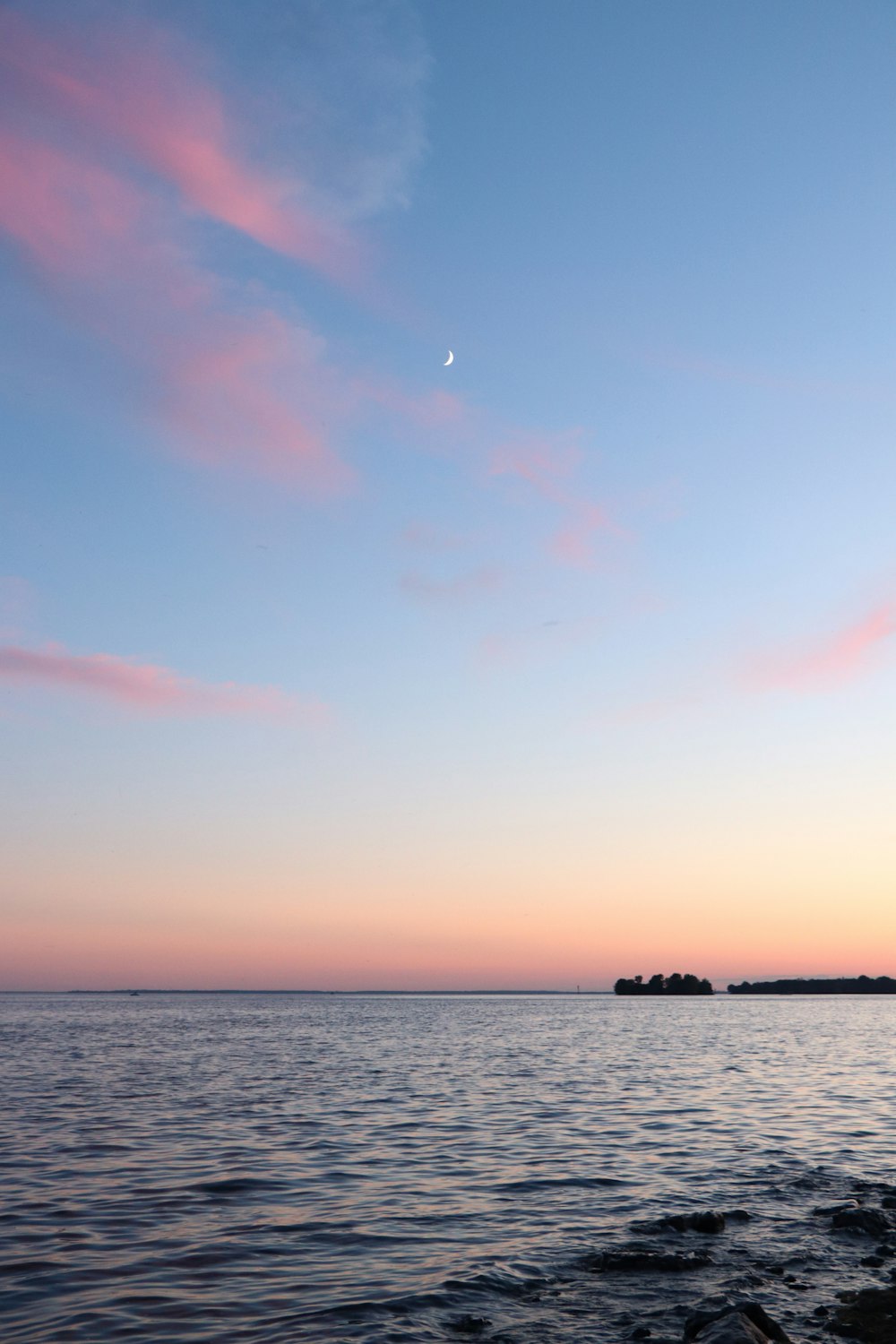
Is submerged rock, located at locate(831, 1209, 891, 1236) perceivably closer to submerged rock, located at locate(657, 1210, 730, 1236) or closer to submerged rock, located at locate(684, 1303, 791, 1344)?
submerged rock, located at locate(657, 1210, 730, 1236)

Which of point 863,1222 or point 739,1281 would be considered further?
point 863,1222

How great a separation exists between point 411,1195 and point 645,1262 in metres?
7.50

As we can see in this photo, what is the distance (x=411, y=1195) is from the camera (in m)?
24.5

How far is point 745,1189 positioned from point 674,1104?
1691 cm

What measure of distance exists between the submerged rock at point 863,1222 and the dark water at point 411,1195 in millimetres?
411

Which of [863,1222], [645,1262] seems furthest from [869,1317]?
[863,1222]

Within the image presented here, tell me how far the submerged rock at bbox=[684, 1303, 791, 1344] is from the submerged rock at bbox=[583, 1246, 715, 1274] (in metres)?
3.67

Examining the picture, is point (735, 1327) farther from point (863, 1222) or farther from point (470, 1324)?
point (863, 1222)

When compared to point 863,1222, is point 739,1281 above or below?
below

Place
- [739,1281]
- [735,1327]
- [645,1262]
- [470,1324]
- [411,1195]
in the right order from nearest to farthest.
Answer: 1. [735,1327]
2. [470,1324]
3. [739,1281]
4. [645,1262]
5. [411,1195]

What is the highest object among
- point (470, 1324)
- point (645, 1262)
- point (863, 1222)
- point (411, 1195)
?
point (411, 1195)

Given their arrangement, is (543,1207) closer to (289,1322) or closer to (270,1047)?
(289,1322)

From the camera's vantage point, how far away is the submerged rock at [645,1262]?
60.0 feet

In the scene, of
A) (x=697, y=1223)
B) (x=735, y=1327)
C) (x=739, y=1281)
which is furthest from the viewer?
(x=697, y=1223)
